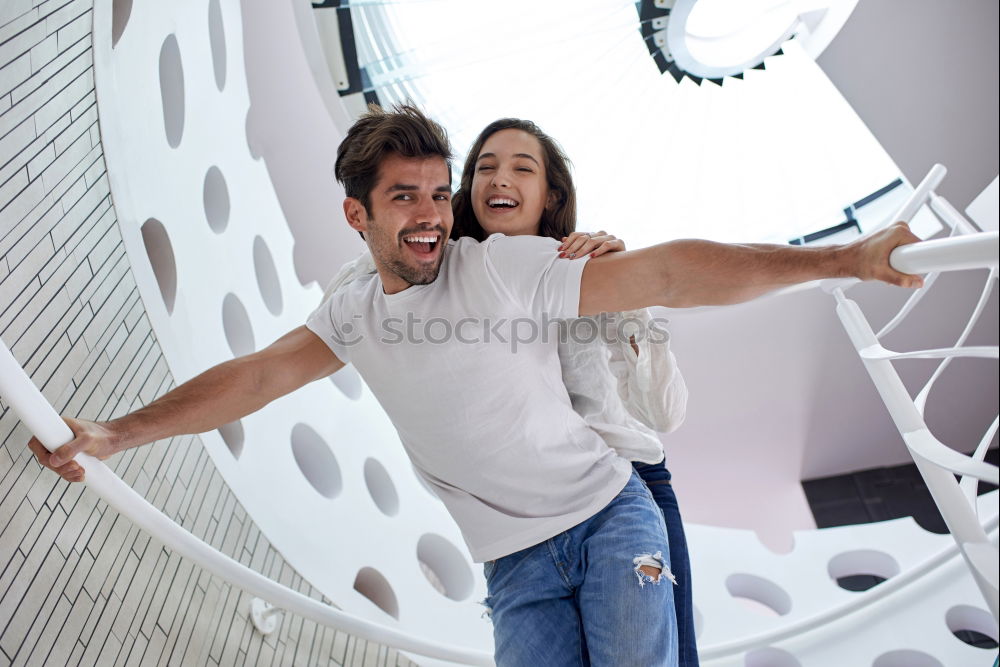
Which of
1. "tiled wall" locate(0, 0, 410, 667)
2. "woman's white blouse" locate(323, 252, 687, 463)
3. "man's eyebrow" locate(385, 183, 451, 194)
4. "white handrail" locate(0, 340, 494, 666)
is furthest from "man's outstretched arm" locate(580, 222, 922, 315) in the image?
"tiled wall" locate(0, 0, 410, 667)

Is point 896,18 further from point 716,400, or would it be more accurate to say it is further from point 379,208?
point 379,208

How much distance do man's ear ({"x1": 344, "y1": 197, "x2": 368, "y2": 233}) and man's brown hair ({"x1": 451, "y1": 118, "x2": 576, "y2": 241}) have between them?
440mm

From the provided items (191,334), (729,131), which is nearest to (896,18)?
(729,131)

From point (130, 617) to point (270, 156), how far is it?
9.42 ft

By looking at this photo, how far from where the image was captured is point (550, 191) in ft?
7.81

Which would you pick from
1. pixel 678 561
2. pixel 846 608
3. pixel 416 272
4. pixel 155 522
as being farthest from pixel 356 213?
pixel 846 608

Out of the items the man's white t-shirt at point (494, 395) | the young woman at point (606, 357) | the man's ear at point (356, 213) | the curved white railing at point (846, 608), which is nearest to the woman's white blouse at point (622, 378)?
the young woman at point (606, 357)

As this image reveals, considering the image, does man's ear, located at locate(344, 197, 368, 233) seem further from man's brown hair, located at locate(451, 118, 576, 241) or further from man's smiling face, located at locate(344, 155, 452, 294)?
man's brown hair, located at locate(451, 118, 576, 241)

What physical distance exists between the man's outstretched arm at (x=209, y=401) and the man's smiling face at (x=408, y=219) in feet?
0.88

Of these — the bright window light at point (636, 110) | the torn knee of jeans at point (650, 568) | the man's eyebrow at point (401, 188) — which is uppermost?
the bright window light at point (636, 110)

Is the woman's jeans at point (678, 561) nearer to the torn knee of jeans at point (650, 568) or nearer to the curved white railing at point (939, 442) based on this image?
the torn knee of jeans at point (650, 568)

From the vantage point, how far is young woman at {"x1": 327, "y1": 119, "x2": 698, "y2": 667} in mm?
2006

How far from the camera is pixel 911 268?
127 cm

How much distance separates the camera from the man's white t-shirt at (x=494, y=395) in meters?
1.77
